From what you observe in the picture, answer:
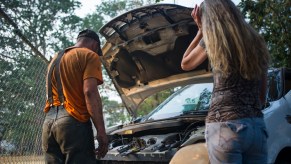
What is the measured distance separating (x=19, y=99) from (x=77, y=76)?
1.48 m

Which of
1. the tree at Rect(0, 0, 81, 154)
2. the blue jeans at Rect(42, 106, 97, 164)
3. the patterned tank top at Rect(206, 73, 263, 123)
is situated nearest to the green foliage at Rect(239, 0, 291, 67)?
the tree at Rect(0, 0, 81, 154)

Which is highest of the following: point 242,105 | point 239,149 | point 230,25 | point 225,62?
point 230,25

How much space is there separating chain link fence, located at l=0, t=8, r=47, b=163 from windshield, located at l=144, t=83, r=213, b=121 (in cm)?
157

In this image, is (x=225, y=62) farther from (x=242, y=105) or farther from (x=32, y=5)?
(x=32, y=5)

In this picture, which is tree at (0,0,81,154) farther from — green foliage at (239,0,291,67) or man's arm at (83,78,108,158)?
green foliage at (239,0,291,67)

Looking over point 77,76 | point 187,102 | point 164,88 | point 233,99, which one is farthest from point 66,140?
point 164,88

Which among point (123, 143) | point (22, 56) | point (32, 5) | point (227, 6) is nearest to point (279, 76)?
point (123, 143)

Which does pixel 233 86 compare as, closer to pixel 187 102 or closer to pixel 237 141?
pixel 237 141

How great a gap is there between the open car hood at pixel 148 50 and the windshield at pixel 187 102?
160mm

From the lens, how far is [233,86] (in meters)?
2.11

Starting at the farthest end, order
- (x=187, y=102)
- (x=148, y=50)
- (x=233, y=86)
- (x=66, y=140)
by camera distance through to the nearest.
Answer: (x=148, y=50) < (x=187, y=102) < (x=66, y=140) < (x=233, y=86)

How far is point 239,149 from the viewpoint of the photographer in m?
2.00

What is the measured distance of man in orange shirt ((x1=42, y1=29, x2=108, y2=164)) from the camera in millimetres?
3037

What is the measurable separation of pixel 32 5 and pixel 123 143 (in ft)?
60.9
